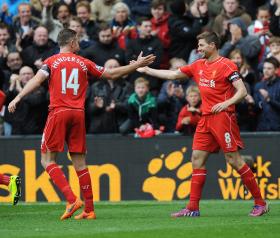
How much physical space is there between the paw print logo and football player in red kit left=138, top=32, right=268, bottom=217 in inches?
169

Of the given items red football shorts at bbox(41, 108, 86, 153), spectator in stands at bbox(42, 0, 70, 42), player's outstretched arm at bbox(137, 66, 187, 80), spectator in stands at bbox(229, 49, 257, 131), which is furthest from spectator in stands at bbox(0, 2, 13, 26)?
red football shorts at bbox(41, 108, 86, 153)

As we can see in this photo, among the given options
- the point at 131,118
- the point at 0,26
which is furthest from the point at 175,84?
the point at 0,26

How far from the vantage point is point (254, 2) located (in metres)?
19.7

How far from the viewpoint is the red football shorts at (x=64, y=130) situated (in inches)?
474

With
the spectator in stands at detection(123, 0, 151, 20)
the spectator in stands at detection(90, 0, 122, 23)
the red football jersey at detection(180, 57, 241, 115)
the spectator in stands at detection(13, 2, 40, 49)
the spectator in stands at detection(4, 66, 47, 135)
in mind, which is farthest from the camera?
the spectator in stands at detection(90, 0, 122, 23)

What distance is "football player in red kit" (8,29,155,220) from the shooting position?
1198cm

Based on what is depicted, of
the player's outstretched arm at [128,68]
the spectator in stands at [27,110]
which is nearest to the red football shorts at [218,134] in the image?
the player's outstretched arm at [128,68]

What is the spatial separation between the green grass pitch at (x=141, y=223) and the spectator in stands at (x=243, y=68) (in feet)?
10.1

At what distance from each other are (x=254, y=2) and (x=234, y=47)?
230 centimetres

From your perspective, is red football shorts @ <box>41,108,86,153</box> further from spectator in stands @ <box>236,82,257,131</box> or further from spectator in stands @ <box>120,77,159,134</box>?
spectator in stands @ <box>236,82,257,131</box>

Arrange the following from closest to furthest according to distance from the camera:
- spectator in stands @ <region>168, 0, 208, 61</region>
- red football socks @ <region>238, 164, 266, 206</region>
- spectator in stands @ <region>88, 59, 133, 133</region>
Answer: red football socks @ <region>238, 164, 266, 206</region>, spectator in stands @ <region>88, 59, 133, 133</region>, spectator in stands @ <region>168, 0, 208, 61</region>

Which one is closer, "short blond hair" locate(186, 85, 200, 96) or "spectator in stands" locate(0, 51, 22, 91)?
"short blond hair" locate(186, 85, 200, 96)

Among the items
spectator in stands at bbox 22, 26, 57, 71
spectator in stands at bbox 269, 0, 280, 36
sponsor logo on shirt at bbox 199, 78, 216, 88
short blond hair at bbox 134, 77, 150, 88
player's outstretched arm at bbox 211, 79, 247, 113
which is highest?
spectator in stands at bbox 269, 0, 280, 36

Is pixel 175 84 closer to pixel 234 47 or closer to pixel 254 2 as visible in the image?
pixel 234 47
